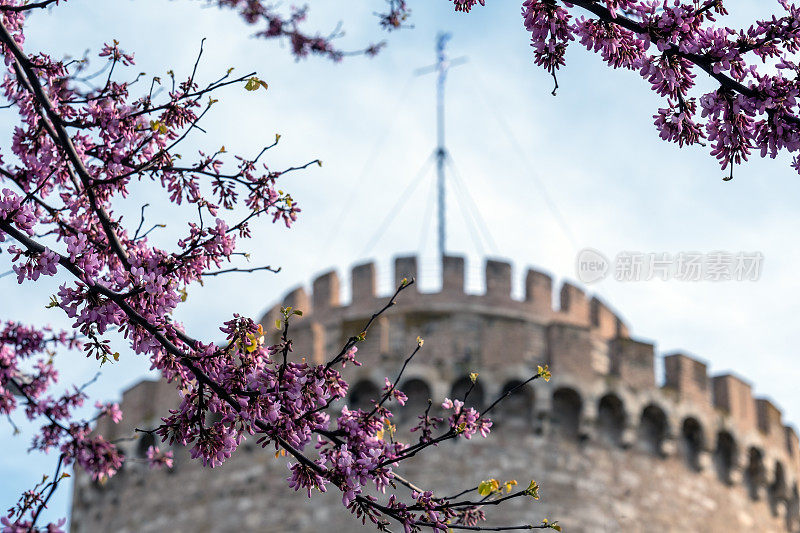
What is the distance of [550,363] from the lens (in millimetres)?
16625

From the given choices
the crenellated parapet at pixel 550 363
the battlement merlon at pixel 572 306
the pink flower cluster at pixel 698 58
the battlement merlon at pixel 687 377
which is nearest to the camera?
the pink flower cluster at pixel 698 58

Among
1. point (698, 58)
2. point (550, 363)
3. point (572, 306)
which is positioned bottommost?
point (698, 58)

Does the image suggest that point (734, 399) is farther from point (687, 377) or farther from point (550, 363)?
point (550, 363)

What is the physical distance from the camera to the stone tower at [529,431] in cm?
1577

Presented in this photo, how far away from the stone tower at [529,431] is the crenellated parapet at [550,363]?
0.07 ft

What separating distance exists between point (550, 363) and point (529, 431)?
3.29 feet

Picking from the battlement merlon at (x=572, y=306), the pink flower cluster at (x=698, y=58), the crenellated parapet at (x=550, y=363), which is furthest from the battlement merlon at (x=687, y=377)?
the pink flower cluster at (x=698, y=58)

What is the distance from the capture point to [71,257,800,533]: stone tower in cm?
1577

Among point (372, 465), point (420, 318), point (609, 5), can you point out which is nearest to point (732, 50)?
point (609, 5)

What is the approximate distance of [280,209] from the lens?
699 cm

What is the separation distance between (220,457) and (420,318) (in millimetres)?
10784

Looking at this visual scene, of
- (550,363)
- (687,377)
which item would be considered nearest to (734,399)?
(687,377)

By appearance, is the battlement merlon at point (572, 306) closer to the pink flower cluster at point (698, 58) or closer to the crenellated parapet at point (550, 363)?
the crenellated parapet at point (550, 363)

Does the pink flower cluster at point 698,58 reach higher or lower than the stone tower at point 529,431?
lower
